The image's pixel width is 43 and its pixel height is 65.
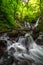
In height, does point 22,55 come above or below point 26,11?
below

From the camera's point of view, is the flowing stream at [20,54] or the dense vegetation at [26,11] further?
the dense vegetation at [26,11]

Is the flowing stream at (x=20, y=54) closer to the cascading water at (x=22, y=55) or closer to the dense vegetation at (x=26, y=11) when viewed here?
the cascading water at (x=22, y=55)

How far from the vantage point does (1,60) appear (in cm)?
765

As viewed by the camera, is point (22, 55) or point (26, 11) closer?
point (22, 55)

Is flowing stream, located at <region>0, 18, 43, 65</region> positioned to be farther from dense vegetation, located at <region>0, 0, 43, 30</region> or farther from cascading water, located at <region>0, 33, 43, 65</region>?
dense vegetation, located at <region>0, 0, 43, 30</region>

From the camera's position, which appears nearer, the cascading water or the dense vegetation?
the cascading water

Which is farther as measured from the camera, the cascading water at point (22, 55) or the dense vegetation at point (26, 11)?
the dense vegetation at point (26, 11)

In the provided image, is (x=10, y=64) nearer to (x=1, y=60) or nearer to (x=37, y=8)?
(x=1, y=60)

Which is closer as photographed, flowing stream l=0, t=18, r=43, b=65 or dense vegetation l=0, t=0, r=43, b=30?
flowing stream l=0, t=18, r=43, b=65

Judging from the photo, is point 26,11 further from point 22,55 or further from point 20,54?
point 22,55

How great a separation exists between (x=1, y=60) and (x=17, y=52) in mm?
1256

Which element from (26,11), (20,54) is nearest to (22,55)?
(20,54)

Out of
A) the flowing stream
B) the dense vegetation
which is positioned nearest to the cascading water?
the flowing stream

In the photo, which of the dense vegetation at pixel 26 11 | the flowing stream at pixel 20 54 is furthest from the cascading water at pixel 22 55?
the dense vegetation at pixel 26 11
